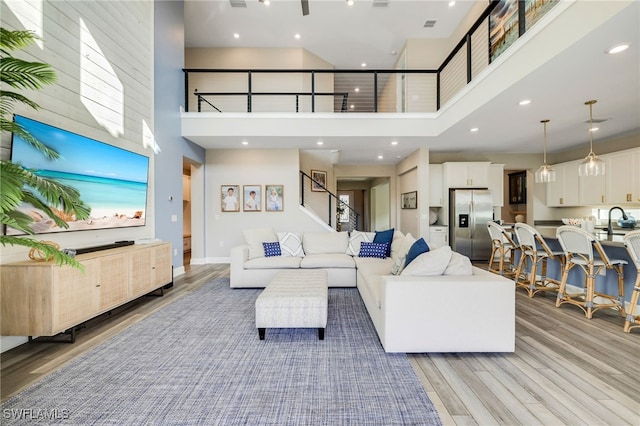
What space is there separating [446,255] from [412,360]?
3.21 feet

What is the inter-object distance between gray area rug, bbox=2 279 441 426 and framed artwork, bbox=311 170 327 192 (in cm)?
536

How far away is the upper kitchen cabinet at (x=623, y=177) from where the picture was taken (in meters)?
4.62

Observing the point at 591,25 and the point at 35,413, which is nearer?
the point at 35,413

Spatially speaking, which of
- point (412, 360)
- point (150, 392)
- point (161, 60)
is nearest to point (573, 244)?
point (412, 360)

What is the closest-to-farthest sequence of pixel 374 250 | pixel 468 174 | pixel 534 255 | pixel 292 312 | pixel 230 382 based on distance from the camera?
pixel 230 382, pixel 292 312, pixel 534 255, pixel 374 250, pixel 468 174

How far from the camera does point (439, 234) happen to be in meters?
6.56

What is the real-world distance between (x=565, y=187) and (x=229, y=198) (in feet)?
26.7

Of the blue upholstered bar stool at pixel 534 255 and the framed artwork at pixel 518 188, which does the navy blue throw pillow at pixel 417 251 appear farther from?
the framed artwork at pixel 518 188

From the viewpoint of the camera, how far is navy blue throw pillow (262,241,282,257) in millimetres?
4633

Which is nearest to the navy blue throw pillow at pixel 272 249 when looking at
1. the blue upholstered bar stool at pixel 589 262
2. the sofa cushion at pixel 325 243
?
the sofa cushion at pixel 325 243

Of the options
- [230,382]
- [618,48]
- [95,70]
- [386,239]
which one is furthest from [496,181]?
[95,70]

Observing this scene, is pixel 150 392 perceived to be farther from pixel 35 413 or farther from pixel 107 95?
pixel 107 95

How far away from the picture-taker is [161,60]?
4719 millimetres

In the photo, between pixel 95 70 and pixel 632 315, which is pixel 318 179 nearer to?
pixel 95 70
